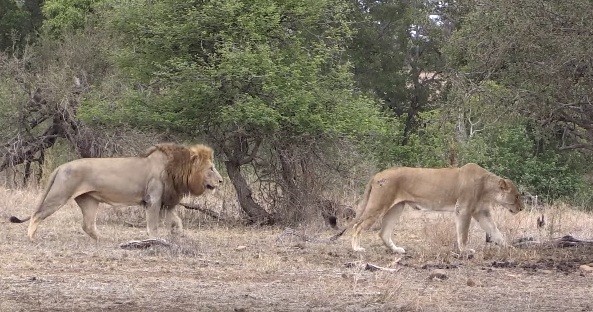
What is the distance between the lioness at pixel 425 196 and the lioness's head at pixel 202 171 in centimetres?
227

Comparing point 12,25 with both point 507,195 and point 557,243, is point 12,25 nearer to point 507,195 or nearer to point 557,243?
point 507,195

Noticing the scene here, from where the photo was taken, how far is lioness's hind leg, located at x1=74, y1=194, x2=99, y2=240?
14.8 metres

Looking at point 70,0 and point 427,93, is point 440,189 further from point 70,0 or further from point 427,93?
point 427,93

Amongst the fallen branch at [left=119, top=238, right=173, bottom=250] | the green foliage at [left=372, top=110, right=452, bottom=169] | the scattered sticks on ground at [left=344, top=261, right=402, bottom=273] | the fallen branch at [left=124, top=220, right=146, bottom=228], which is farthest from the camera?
the green foliage at [left=372, top=110, right=452, bottom=169]

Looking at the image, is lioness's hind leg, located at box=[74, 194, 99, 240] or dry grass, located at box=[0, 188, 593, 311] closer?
dry grass, located at box=[0, 188, 593, 311]

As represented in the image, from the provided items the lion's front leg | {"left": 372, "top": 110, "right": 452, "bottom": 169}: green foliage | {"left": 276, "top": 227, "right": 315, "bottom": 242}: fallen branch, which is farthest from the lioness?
{"left": 372, "top": 110, "right": 452, "bottom": 169}: green foliage

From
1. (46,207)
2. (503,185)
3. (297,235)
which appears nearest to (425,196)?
(503,185)

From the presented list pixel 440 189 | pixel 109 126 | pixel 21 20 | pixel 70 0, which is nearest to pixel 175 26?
pixel 109 126

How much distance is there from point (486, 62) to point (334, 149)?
5563 mm

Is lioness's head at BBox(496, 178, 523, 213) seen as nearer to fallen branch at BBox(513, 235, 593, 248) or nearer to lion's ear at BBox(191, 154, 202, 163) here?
fallen branch at BBox(513, 235, 593, 248)

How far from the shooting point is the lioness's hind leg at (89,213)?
48.5ft

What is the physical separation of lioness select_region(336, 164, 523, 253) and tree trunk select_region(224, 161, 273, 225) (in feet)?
12.1

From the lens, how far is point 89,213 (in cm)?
1490

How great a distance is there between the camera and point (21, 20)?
4266cm
